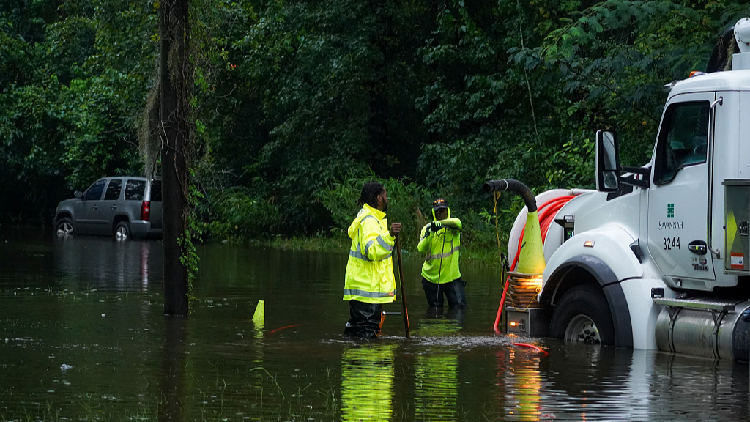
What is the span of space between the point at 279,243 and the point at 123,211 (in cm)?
456

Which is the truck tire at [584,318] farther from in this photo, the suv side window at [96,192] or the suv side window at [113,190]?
the suv side window at [96,192]

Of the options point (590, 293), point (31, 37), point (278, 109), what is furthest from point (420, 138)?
point (590, 293)

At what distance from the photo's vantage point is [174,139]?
47.3 ft

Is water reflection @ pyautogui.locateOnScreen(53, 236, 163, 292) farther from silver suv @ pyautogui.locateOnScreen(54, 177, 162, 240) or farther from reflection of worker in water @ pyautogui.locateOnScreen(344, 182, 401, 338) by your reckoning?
reflection of worker in water @ pyautogui.locateOnScreen(344, 182, 401, 338)

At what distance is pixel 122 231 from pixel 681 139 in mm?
25913

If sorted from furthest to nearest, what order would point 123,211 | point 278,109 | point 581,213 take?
point 278,109 < point 123,211 < point 581,213

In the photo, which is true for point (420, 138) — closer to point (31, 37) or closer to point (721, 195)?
point (31, 37)

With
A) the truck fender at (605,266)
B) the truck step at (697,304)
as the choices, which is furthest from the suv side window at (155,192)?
the truck step at (697,304)

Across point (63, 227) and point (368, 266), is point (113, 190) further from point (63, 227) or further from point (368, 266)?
point (368, 266)

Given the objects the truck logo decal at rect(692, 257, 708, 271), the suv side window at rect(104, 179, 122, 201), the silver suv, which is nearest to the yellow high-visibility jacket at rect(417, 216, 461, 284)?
the truck logo decal at rect(692, 257, 708, 271)

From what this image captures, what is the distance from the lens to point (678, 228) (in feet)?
34.8

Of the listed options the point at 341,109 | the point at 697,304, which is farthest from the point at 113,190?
the point at 697,304

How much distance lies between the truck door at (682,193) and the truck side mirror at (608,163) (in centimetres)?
34

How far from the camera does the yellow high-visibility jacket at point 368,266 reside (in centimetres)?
1228
